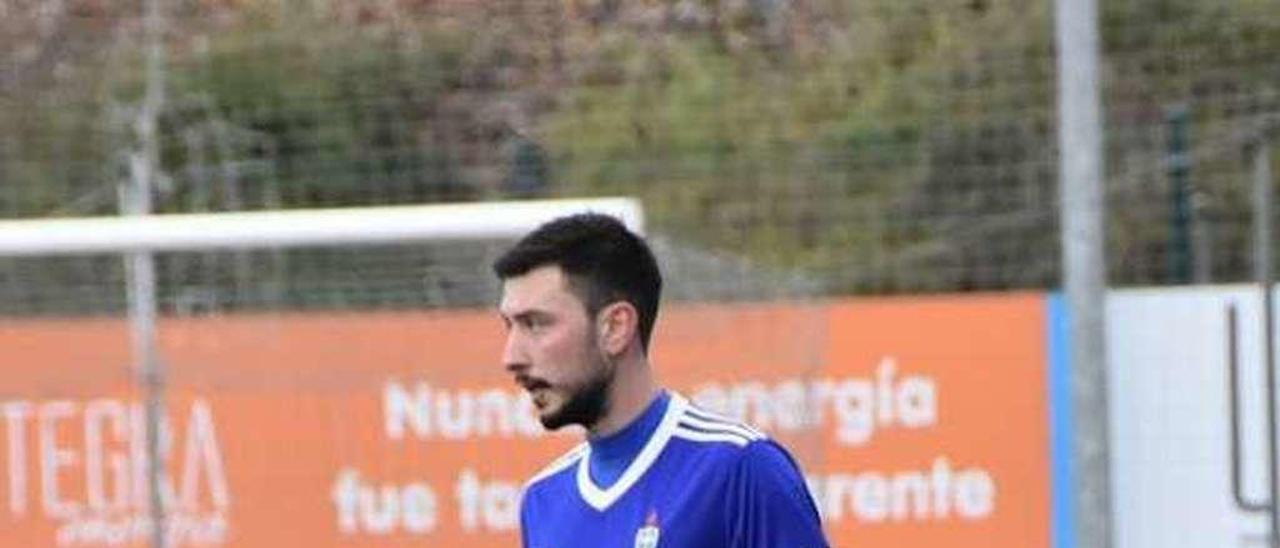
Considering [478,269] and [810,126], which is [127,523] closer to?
[478,269]

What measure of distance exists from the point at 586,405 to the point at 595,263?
0.61 feet

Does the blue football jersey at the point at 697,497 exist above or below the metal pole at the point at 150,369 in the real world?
above

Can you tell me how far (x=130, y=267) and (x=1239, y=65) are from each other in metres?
3.48

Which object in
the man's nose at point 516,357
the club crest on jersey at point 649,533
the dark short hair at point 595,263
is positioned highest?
the dark short hair at point 595,263

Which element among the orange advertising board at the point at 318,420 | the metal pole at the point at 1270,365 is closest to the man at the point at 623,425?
the orange advertising board at the point at 318,420

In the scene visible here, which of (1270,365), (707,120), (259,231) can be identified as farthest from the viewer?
(707,120)

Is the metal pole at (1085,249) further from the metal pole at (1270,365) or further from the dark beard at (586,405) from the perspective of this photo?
the dark beard at (586,405)

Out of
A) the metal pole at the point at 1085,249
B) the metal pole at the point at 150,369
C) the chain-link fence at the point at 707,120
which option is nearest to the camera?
the metal pole at the point at 150,369

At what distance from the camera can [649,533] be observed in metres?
4.31

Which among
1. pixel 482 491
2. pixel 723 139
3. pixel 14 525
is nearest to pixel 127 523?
pixel 14 525

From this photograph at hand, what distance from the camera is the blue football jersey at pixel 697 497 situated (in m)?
4.28

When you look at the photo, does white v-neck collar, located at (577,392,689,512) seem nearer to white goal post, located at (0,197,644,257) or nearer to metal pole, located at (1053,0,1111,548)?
white goal post, located at (0,197,644,257)

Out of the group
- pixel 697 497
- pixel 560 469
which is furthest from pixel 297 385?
pixel 697 497

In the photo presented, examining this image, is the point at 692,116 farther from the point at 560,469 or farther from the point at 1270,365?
the point at 560,469
